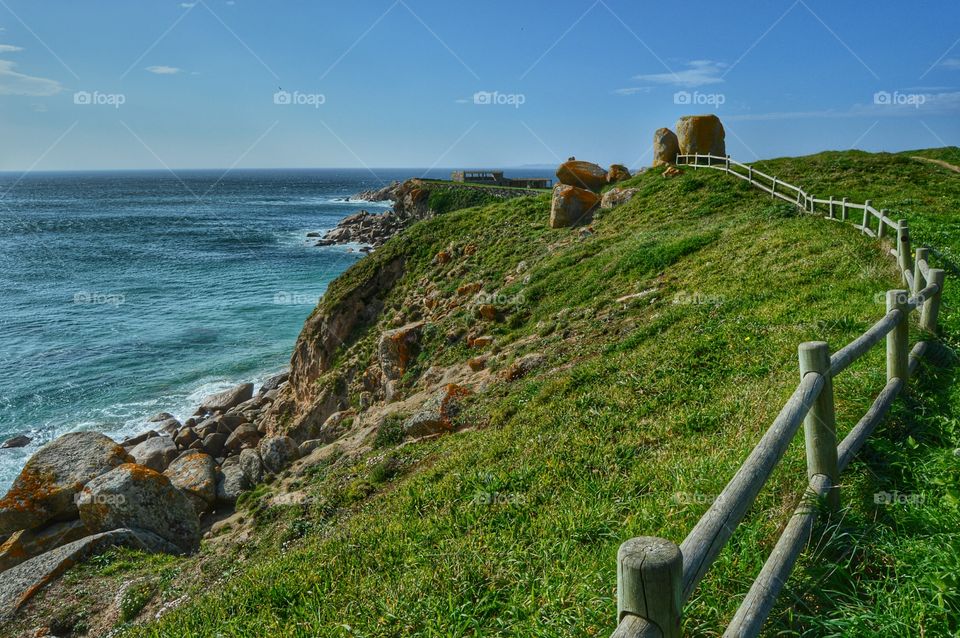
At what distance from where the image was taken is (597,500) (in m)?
5.94

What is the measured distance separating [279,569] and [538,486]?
324 cm

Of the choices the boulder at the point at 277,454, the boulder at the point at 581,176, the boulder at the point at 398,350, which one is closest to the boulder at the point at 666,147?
the boulder at the point at 581,176

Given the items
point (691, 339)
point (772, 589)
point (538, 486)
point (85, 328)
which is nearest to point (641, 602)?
point (772, 589)

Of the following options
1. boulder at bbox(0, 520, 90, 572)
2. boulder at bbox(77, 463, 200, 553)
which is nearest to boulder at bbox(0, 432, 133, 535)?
boulder at bbox(0, 520, 90, 572)

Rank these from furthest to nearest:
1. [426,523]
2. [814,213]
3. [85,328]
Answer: [85,328], [814,213], [426,523]

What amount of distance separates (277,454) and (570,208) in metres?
18.2

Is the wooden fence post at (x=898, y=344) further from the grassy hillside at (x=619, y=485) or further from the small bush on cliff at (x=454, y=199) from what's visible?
the small bush on cliff at (x=454, y=199)

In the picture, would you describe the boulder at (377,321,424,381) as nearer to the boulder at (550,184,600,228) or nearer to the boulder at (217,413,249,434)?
the boulder at (217,413,249,434)

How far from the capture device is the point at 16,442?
24.0 meters

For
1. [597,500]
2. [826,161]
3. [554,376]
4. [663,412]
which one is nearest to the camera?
[597,500]

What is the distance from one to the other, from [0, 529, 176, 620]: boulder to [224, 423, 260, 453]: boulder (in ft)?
37.8

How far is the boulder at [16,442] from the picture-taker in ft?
78.1

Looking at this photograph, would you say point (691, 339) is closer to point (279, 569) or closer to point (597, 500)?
point (597, 500)

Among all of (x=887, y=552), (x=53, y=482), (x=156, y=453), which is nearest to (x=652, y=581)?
(x=887, y=552)
